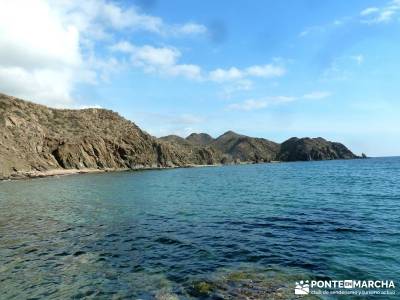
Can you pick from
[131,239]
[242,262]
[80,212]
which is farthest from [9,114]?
[242,262]

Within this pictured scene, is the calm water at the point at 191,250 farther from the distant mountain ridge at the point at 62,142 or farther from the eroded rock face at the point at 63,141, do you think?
the eroded rock face at the point at 63,141

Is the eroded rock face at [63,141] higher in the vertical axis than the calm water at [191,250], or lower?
higher

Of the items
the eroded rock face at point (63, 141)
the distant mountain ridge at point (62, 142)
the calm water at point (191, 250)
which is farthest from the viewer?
the eroded rock face at point (63, 141)

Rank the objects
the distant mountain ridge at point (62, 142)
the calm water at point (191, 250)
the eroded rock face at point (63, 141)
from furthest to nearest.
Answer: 1. the eroded rock face at point (63, 141)
2. the distant mountain ridge at point (62, 142)
3. the calm water at point (191, 250)

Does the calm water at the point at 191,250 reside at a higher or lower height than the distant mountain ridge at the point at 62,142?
lower

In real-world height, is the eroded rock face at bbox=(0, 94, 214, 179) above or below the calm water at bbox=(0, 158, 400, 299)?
above

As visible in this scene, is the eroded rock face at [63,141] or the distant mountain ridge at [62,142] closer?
the distant mountain ridge at [62,142]

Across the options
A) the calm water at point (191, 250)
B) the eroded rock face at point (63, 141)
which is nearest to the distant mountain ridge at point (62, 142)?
the eroded rock face at point (63, 141)

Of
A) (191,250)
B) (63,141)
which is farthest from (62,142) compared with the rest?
(191,250)

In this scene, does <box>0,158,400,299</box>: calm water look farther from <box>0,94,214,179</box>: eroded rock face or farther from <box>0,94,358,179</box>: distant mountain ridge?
<box>0,94,214,179</box>: eroded rock face

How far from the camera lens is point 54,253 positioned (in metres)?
20.1

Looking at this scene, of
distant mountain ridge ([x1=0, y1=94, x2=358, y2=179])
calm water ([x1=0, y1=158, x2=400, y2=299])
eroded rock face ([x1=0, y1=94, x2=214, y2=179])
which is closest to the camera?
calm water ([x1=0, y1=158, x2=400, y2=299])

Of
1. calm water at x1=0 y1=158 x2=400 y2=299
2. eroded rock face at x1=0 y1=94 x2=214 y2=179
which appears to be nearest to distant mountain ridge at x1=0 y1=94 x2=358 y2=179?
eroded rock face at x1=0 y1=94 x2=214 y2=179

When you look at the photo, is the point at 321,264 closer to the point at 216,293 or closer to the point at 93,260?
the point at 216,293
